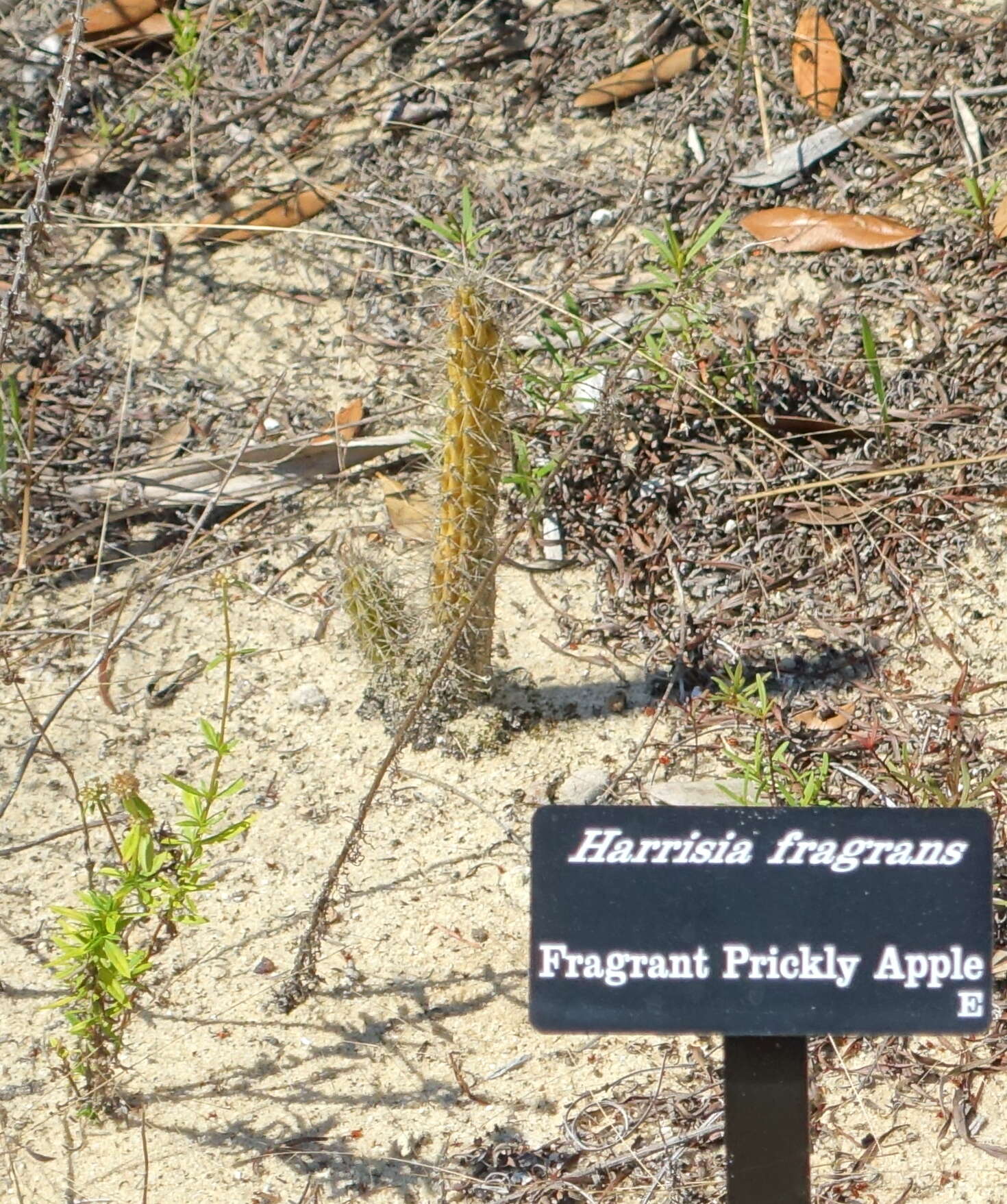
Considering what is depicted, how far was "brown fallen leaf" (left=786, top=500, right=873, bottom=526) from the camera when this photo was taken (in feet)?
9.80

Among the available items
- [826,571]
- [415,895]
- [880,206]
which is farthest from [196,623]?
[880,206]

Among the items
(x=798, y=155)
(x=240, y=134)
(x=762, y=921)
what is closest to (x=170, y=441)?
(x=240, y=134)

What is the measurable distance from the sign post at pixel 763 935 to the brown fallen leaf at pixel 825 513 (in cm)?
143

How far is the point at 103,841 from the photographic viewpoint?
2.73m

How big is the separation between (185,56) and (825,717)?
8.67ft

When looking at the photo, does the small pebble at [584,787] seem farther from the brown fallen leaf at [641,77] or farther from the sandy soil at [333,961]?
the brown fallen leaf at [641,77]

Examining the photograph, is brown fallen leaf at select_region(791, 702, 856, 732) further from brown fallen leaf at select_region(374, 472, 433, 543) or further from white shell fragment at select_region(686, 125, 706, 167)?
white shell fragment at select_region(686, 125, 706, 167)

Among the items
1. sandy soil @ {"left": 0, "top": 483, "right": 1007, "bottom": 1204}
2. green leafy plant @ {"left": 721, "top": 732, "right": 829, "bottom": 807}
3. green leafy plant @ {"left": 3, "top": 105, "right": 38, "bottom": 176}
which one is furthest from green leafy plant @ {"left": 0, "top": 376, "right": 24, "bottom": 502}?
green leafy plant @ {"left": 721, "top": 732, "right": 829, "bottom": 807}

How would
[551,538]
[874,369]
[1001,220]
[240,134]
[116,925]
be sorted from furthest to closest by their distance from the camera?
[240,134], [1001,220], [551,538], [874,369], [116,925]

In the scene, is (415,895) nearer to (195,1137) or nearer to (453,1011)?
(453,1011)

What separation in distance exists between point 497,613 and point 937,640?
3.10 feet

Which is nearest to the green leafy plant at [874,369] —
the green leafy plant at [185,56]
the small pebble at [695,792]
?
the small pebble at [695,792]

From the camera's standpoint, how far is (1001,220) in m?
3.37

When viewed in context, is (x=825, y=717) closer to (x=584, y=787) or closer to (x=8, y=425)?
(x=584, y=787)
